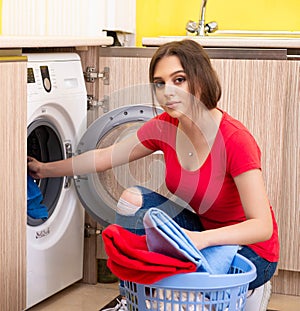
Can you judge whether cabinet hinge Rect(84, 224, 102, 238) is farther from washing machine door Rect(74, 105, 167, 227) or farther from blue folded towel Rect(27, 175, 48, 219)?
blue folded towel Rect(27, 175, 48, 219)

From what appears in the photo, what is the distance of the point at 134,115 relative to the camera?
8.96 feet

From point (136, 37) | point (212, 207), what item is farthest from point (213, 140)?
point (136, 37)

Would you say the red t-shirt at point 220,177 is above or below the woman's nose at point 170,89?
below

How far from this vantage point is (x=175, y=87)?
215 centimetres

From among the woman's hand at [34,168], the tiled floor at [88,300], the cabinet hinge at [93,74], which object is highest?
the cabinet hinge at [93,74]

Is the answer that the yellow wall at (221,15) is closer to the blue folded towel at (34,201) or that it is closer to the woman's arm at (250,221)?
the blue folded towel at (34,201)

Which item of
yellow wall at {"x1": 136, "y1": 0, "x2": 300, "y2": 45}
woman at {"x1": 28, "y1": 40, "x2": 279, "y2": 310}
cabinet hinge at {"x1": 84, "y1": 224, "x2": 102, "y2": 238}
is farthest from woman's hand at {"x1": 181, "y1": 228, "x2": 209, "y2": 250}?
yellow wall at {"x1": 136, "y1": 0, "x2": 300, "y2": 45}

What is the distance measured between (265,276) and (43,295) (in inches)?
30.9

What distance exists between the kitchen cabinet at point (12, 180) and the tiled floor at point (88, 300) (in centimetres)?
26

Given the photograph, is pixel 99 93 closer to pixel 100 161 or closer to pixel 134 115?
pixel 134 115

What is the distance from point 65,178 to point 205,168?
0.68 meters

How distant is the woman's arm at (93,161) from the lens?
2477mm

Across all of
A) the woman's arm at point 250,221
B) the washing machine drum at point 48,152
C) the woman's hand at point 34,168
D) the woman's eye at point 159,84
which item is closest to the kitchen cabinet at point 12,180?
the woman's hand at point 34,168

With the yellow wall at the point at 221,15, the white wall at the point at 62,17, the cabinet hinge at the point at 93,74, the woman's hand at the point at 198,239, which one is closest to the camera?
the woman's hand at the point at 198,239
